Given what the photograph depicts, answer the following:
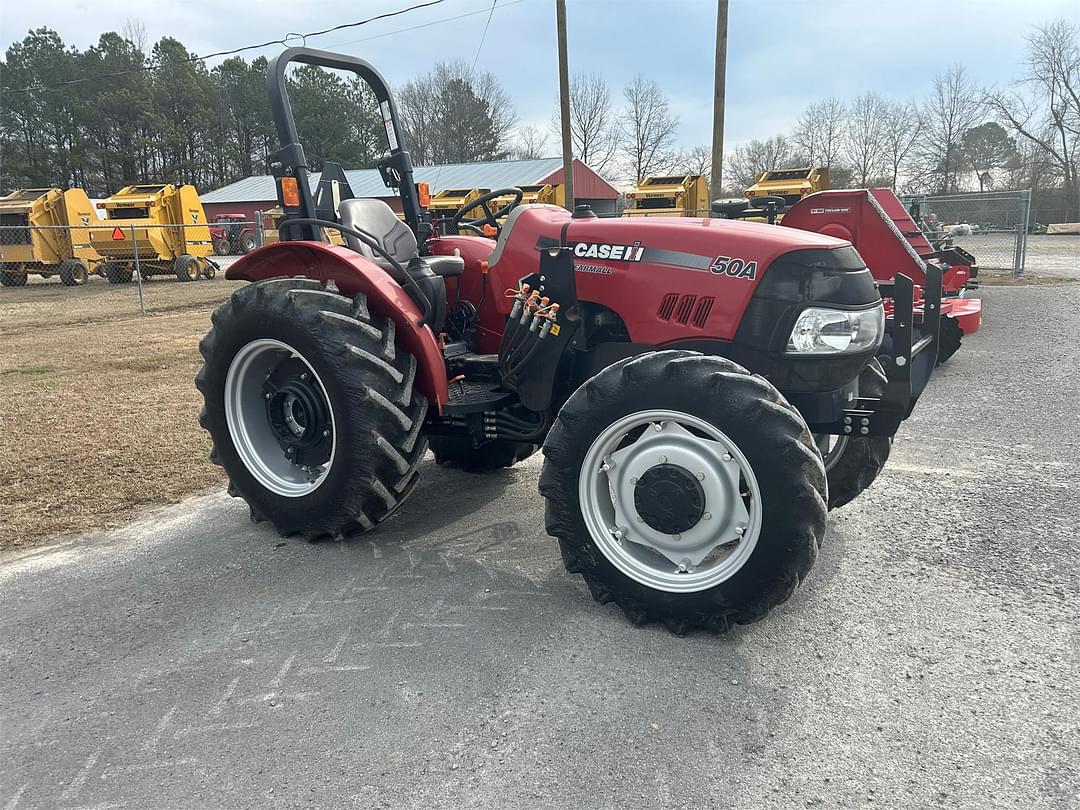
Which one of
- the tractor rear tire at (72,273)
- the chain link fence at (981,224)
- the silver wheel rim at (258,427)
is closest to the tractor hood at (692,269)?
the silver wheel rim at (258,427)

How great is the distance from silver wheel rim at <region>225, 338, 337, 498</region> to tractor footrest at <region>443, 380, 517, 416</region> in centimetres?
65

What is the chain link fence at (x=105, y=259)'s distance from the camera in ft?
63.9

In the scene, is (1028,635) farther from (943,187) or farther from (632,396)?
(943,187)

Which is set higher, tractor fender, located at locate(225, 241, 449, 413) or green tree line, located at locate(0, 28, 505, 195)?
green tree line, located at locate(0, 28, 505, 195)

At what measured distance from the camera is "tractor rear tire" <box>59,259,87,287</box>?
793 inches

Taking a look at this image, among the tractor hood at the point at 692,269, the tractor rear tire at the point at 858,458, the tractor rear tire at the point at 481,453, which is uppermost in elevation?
the tractor hood at the point at 692,269

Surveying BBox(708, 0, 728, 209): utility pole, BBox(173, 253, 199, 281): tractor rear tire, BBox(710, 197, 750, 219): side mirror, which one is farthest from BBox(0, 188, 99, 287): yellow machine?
BBox(710, 197, 750, 219): side mirror

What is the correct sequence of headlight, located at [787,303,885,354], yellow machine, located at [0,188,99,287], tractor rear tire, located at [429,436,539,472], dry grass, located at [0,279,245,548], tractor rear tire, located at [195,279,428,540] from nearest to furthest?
headlight, located at [787,303,885,354], tractor rear tire, located at [195,279,428,540], dry grass, located at [0,279,245,548], tractor rear tire, located at [429,436,539,472], yellow machine, located at [0,188,99,287]

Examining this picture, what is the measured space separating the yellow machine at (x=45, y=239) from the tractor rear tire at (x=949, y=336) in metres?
20.6

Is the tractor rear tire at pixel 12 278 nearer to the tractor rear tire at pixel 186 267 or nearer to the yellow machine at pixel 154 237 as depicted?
the yellow machine at pixel 154 237

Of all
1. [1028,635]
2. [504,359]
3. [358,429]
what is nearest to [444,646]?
[358,429]

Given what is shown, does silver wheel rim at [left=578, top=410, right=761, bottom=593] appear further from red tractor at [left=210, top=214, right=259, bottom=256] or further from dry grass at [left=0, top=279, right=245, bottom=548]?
red tractor at [left=210, top=214, right=259, bottom=256]

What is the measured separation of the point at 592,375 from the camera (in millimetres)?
3408

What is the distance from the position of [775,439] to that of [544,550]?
1393 mm
